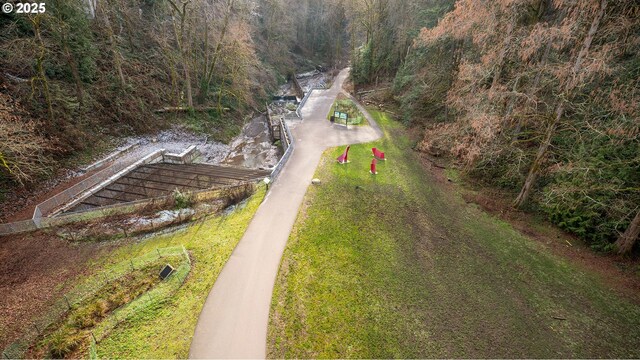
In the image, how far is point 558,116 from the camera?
492 inches

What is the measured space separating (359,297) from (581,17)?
13.8m

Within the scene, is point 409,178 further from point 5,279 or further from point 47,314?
point 5,279

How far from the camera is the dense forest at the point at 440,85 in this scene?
11.5m

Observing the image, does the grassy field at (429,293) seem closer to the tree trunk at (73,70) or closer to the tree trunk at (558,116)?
the tree trunk at (558,116)

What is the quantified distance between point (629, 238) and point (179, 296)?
1801 centimetres

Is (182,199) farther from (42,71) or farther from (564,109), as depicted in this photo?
(564,109)

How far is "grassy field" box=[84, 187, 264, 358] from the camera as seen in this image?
848 cm

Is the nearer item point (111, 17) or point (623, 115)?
point (623, 115)

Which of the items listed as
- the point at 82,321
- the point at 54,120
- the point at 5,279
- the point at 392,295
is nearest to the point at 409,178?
the point at 392,295

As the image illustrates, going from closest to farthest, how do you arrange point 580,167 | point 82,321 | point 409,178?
1. point 82,321
2. point 580,167
3. point 409,178

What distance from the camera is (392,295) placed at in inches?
422

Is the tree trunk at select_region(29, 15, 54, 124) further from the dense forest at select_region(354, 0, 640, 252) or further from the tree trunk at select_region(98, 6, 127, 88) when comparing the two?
the dense forest at select_region(354, 0, 640, 252)

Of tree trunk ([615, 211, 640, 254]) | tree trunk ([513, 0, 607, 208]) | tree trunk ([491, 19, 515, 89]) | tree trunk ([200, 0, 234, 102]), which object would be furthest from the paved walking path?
tree trunk ([615, 211, 640, 254])

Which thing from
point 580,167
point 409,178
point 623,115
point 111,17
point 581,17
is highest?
point 111,17
